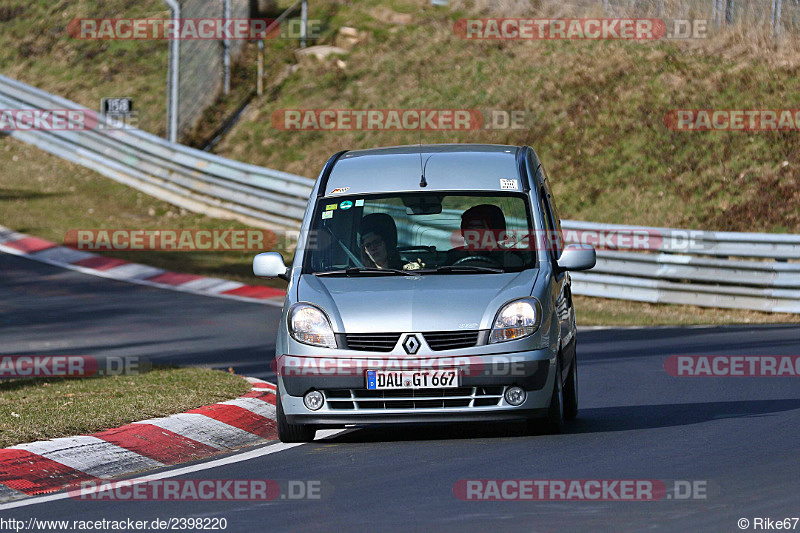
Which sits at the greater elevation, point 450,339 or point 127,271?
point 450,339

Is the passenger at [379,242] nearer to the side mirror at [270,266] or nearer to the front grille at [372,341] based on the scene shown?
the side mirror at [270,266]

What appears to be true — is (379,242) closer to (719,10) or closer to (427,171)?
(427,171)

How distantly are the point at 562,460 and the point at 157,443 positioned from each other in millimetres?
2672

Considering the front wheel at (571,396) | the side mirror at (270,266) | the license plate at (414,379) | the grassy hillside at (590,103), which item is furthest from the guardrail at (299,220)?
the license plate at (414,379)

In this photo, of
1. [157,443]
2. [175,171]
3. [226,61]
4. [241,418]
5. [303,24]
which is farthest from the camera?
[303,24]

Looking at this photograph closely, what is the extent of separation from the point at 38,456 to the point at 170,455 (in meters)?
0.86

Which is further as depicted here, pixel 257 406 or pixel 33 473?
pixel 257 406

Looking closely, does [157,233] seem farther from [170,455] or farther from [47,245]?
[170,455]

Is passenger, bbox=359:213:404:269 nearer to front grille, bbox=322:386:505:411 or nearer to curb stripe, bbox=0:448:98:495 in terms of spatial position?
front grille, bbox=322:386:505:411

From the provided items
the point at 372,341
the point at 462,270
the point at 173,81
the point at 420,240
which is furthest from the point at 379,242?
the point at 173,81

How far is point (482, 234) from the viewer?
361 inches

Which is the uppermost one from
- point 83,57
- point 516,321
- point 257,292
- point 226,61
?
point 83,57

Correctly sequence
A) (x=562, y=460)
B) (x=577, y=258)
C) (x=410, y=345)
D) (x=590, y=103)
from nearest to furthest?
(x=562, y=460) → (x=410, y=345) → (x=577, y=258) → (x=590, y=103)

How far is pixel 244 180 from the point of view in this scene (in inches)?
963
